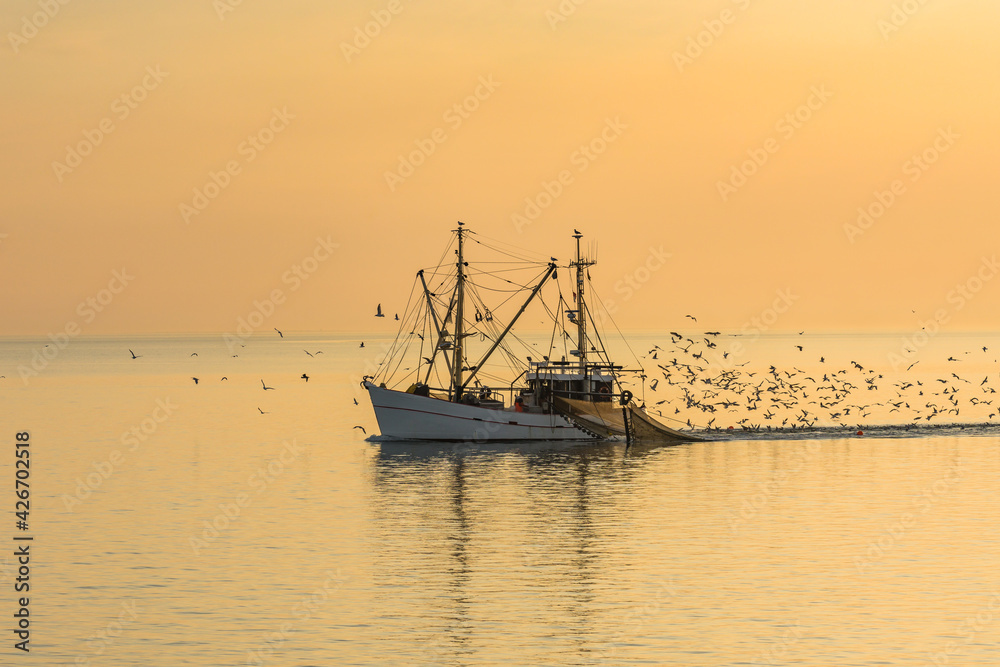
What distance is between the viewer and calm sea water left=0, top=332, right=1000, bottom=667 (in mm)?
34125

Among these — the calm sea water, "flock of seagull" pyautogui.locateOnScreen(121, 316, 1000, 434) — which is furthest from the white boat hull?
"flock of seagull" pyautogui.locateOnScreen(121, 316, 1000, 434)

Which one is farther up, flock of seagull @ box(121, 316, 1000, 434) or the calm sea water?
flock of seagull @ box(121, 316, 1000, 434)

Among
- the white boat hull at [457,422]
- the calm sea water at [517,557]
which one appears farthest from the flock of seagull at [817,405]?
the calm sea water at [517,557]

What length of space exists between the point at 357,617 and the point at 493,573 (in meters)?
7.17

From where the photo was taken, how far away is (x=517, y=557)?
46.2 meters

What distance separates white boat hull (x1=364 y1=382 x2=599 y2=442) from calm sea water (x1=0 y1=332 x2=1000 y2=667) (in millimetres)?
6686

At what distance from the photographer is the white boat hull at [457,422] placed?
9775 centimetres

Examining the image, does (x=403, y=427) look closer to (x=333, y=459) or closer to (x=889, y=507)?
(x=333, y=459)

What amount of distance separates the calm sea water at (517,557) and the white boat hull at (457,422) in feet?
21.9

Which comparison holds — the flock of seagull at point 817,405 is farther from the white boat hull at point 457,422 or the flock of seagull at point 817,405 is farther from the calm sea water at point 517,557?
the calm sea water at point 517,557

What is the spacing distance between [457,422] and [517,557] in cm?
5195

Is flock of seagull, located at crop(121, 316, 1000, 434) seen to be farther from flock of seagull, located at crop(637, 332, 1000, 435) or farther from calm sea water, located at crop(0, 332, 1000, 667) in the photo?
calm sea water, located at crop(0, 332, 1000, 667)

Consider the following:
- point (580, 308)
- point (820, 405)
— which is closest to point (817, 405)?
point (820, 405)

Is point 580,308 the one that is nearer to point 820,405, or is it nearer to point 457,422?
point 457,422
